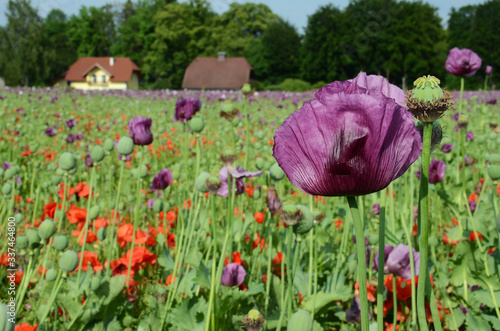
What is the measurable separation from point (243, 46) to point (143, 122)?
45.4 metres

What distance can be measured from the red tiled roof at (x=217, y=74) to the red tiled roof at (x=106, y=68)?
20.7 feet

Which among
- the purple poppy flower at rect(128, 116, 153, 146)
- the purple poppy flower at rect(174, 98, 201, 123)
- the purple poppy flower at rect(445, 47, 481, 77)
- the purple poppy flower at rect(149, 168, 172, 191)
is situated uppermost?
the purple poppy flower at rect(445, 47, 481, 77)

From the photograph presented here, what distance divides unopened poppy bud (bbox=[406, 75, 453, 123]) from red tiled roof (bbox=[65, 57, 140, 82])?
43.3 m

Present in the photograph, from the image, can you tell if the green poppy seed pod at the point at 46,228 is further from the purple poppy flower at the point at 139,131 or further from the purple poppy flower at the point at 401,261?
the purple poppy flower at the point at 401,261

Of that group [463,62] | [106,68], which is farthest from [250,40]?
[463,62]

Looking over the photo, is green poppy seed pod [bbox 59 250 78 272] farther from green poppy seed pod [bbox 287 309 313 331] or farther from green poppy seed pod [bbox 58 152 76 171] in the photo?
green poppy seed pod [bbox 287 309 313 331]

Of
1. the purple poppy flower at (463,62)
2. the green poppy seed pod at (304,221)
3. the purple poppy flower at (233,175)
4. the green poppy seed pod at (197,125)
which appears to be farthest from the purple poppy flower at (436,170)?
the green poppy seed pod at (304,221)

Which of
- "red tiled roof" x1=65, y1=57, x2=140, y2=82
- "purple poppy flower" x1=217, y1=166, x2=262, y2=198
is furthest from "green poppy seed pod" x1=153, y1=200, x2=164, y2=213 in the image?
"red tiled roof" x1=65, y1=57, x2=140, y2=82

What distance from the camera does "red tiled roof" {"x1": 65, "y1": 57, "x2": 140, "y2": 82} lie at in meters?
42.0

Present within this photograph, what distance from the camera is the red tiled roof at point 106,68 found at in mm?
41969

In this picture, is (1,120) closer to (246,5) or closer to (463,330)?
(463,330)

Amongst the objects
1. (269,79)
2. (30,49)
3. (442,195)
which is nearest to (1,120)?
(442,195)

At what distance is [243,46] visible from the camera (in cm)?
4538

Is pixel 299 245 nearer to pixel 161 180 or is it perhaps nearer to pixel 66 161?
pixel 66 161
